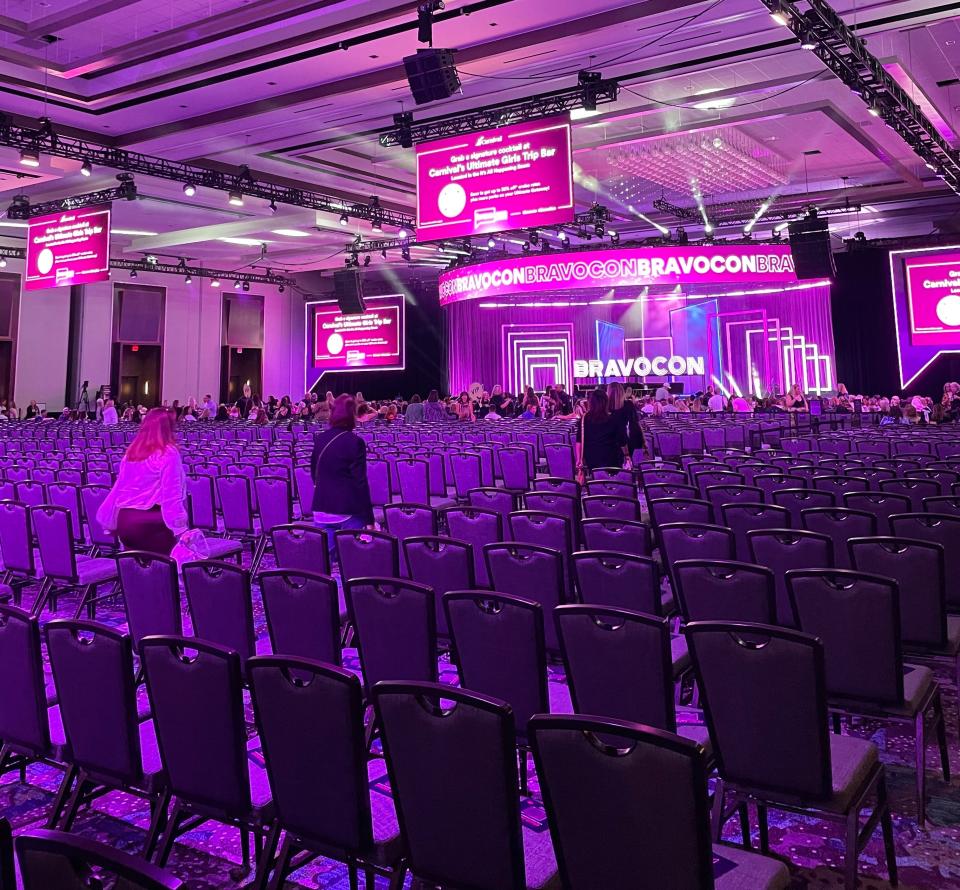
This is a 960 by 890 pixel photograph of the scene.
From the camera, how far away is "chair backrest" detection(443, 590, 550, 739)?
2719 mm

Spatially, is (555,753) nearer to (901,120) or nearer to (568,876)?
(568,876)

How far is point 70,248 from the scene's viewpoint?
1380 centimetres

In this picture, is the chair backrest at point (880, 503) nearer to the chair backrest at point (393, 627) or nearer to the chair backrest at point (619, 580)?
the chair backrest at point (619, 580)

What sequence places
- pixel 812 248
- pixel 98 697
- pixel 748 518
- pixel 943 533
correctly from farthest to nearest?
pixel 812 248 < pixel 748 518 < pixel 943 533 < pixel 98 697

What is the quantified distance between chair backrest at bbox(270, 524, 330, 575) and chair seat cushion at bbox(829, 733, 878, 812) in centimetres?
276

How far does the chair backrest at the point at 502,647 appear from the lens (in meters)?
2.72

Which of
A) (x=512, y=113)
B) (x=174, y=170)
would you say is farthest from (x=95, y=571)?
(x=174, y=170)

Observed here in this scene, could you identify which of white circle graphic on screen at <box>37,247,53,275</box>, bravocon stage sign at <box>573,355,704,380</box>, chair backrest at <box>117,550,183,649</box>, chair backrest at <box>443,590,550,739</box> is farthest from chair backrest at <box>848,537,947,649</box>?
bravocon stage sign at <box>573,355,704,380</box>

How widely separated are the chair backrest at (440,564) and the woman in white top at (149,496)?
176 centimetres

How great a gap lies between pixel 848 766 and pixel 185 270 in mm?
24929

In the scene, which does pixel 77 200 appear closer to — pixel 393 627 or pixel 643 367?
pixel 393 627

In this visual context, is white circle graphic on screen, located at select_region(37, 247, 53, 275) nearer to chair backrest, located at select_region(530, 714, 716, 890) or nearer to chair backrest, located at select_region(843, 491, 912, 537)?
chair backrest, located at select_region(843, 491, 912, 537)

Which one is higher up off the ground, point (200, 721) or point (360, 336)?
point (360, 336)

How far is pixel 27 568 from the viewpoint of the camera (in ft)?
18.3
